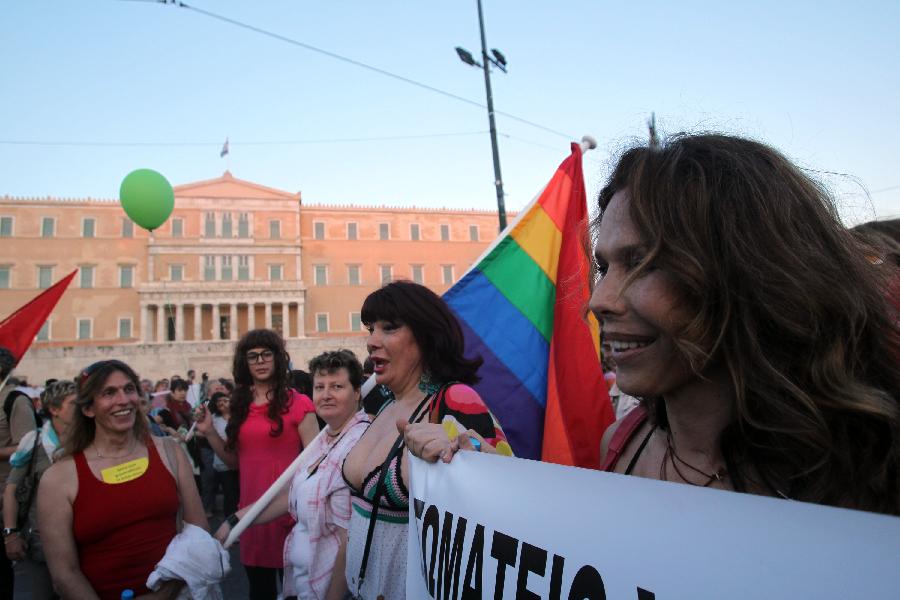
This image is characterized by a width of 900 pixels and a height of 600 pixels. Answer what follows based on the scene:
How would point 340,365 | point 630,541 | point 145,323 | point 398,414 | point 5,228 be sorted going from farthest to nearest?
point 145,323 < point 5,228 < point 340,365 < point 398,414 < point 630,541

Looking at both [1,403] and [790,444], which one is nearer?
[790,444]

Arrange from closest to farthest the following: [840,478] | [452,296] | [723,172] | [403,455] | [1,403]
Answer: [840,478], [723,172], [403,455], [452,296], [1,403]

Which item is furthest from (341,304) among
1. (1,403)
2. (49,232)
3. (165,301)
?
(1,403)

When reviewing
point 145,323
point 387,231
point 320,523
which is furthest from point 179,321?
point 320,523

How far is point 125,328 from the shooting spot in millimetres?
43719

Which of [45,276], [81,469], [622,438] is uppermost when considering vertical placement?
[45,276]

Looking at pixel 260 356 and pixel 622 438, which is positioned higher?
pixel 260 356

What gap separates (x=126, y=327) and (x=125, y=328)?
0.33 ft

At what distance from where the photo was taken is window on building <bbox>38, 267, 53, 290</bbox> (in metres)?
43.5

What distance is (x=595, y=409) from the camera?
2.60 meters

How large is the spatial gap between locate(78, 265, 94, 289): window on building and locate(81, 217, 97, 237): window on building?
8.10 ft

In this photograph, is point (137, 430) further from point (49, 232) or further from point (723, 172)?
point (49, 232)

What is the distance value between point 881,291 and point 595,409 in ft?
5.63

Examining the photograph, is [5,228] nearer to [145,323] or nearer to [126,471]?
[145,323]
